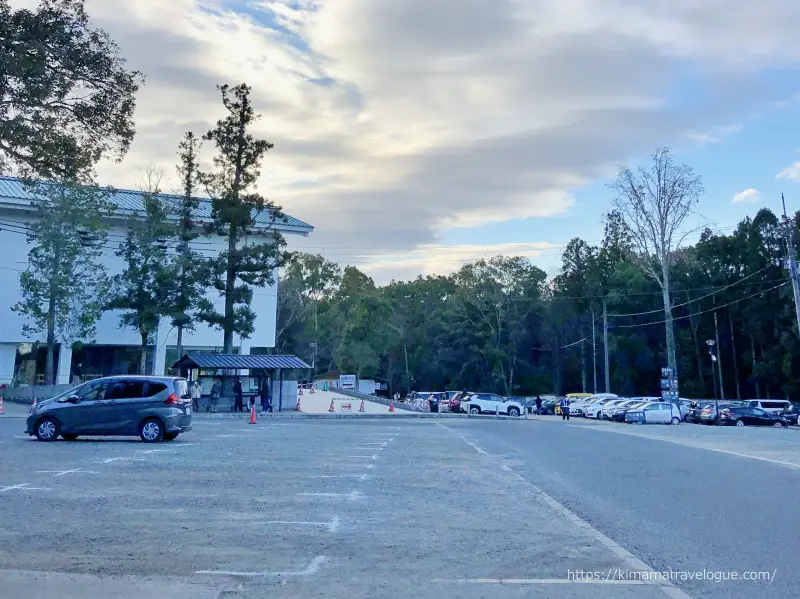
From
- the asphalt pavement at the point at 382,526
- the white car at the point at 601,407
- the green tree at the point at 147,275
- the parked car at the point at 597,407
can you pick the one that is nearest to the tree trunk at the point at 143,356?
the green tree at the point at 147,275

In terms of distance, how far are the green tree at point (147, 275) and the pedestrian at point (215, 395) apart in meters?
7.05

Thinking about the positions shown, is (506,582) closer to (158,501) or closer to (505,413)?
(158,501)

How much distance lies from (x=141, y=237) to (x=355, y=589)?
45.8 meters

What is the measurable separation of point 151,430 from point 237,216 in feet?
88.3

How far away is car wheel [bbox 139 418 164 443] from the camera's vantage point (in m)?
21.9

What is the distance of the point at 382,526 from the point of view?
960 cm

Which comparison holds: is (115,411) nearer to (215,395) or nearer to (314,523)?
(314,523)

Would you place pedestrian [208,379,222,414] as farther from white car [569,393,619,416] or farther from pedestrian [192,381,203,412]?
white car [569,393,619,416]

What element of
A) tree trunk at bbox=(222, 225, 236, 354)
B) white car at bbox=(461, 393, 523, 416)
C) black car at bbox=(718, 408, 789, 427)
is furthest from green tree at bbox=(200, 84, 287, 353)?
black car at bbox=(718, 408, 789, 427)

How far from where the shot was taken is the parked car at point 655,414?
47781mm

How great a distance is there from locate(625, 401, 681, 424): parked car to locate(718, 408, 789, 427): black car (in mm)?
2740

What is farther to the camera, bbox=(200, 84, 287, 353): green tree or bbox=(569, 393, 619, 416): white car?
bbox=(569, 393, 619, 416): white car

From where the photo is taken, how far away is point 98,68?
38.9 ft

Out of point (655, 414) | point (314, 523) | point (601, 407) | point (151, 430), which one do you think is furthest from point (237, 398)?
point (314, 523)
